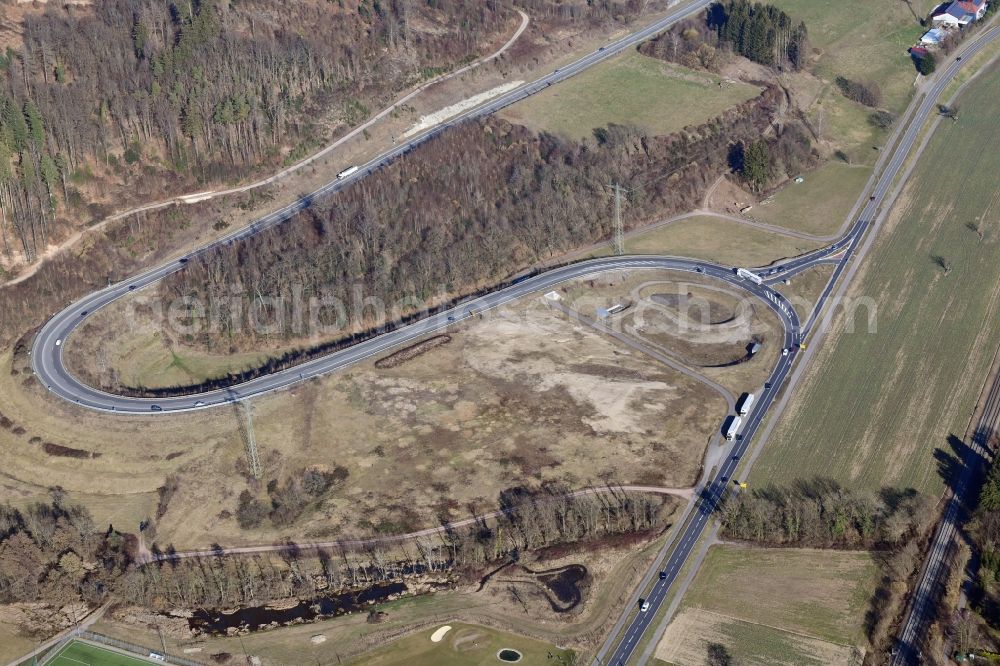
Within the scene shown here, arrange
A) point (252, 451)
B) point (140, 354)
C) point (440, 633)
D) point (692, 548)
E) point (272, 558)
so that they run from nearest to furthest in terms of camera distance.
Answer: point (440, 633) → point (692, 548) → point (272, 558) → point (252, 451) → point (140, 354)

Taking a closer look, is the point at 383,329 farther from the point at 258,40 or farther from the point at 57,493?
the point at 258,40

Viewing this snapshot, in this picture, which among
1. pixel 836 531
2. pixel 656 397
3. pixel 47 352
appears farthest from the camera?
pixel 47 352

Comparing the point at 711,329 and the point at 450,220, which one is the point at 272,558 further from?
the point at 450,220

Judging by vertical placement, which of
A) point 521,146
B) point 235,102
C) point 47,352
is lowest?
point 47,352

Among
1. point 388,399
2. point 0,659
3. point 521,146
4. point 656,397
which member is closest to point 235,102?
point 521,146

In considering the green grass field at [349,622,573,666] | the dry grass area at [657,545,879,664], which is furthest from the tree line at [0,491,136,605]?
the dry grass area at [657,545,879,664]

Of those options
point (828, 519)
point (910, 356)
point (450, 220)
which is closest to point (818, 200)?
point (910, 356)

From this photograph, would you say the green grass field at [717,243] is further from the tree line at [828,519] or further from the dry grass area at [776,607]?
the dry grass area at [776,607]
